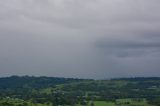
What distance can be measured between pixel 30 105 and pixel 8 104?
1343 cm

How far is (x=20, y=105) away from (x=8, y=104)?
5.47m

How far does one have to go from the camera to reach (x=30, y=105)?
178m

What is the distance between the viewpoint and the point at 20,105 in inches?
6668

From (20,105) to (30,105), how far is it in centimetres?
Answer: 925

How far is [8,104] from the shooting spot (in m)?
168
